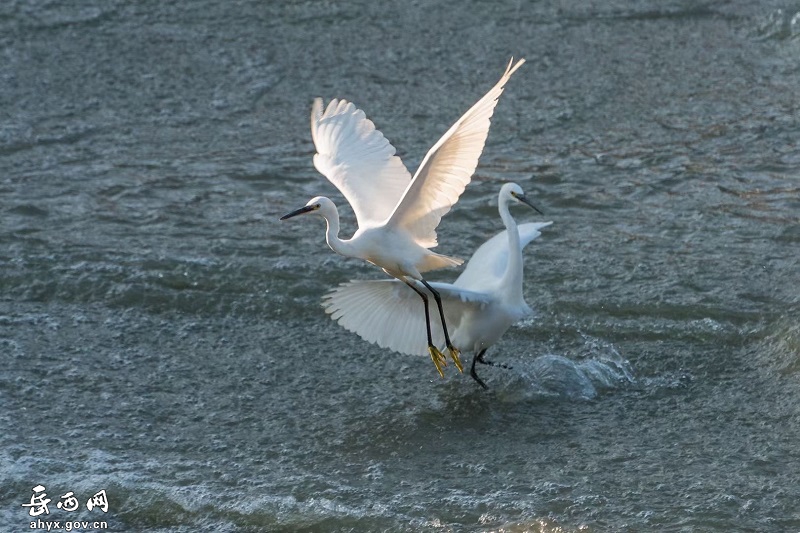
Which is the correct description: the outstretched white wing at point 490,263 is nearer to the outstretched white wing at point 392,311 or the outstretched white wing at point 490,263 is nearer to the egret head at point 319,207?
the outstretched white wing at point 392,311

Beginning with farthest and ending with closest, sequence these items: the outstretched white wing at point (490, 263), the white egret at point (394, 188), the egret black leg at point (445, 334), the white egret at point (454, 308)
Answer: the outstretched white wing at point (490, 263) → the white egret at point (454, 308) → the egret black leg at point (445, 334) → the white egret at point (394, 188)

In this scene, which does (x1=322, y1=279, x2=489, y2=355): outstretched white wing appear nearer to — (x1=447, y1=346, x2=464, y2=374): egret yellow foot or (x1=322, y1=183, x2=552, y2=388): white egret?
(x1=322, y1=183, x2=552, y2=388): white egret

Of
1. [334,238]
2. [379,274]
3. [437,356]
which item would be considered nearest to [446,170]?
[334,238]

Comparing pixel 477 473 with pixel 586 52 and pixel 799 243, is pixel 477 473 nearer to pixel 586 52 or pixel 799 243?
pixel 799 243

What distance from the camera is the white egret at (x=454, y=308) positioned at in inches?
241

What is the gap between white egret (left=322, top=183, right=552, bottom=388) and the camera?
20.1ft

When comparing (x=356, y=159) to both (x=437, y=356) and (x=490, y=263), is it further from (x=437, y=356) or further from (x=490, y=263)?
(x=437, y=356)

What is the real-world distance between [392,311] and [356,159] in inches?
31.2

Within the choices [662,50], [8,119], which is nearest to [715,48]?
[662,50]

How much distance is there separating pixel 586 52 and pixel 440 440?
5273 mm


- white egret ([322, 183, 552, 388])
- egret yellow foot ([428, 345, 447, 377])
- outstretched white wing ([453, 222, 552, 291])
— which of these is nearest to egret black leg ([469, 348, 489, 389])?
white egret ([322, 183, 552, 388])

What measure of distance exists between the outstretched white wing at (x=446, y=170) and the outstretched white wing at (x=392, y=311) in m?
0.44

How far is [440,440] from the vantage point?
5691mm

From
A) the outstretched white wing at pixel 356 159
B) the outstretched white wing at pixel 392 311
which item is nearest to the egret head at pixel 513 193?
the outstretched white wing at pixel 356 159
